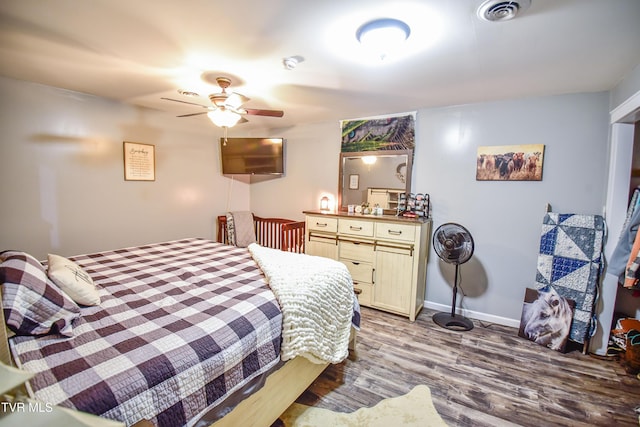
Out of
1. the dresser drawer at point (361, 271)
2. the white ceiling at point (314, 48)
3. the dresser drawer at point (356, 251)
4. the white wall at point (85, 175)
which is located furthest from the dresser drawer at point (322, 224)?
the white wall at point (85, 175)

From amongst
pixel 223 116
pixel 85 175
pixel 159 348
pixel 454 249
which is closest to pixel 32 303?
pixel 159 348

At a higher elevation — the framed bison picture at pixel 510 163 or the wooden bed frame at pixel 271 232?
the framed bison picture at pixel 510 163

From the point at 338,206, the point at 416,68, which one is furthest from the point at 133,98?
the point at 416,68

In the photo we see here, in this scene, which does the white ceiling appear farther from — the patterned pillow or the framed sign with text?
the patterned pillow

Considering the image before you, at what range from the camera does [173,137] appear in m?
3.77

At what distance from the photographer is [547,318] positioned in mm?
2580

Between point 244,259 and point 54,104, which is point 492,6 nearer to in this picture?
point 244,259

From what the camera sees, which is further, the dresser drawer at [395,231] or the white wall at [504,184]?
the dresser drawer at [395,231]

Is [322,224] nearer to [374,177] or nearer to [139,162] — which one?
[374,177]

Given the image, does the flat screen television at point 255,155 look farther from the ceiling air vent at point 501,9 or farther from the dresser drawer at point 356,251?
the ceiling air vent at point 501,9

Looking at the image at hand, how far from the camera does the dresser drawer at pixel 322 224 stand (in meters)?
3.40

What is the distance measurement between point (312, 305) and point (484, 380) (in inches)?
59.2

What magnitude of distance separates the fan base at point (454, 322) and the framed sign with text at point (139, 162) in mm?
3835

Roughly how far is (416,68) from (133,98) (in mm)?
2966
